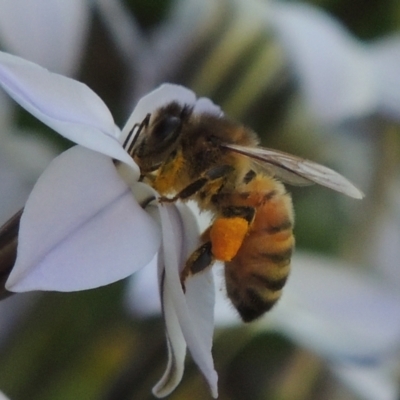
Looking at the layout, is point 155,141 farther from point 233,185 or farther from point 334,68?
point 334,68

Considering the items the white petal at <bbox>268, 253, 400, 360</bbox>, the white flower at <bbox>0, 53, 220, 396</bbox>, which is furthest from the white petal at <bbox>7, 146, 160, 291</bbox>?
the white petal at <bbox>268, 253, 400, 360</bbox>

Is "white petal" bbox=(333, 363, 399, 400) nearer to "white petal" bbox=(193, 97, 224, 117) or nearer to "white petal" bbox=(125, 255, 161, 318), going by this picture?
"white petal" bbox=(125, 255, 161, 318)

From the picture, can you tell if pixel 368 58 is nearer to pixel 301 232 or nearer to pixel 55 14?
pixel 301 232

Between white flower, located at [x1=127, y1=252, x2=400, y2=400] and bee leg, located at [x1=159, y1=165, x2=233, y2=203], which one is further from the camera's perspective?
white flower, located at [x1=127, y1=252, x2=400, y2=400]

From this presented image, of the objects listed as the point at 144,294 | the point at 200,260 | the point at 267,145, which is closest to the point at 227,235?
the point at 200,260

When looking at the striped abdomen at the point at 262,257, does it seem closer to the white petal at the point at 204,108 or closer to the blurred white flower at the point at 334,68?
the white petal at the point at 204,108

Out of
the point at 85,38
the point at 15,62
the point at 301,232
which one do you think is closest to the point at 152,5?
the point at 85,38
